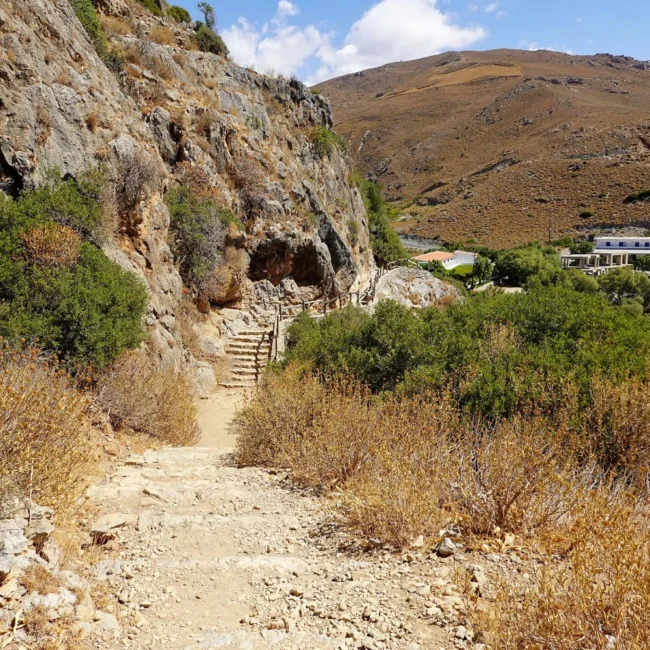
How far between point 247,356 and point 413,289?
14526 mm

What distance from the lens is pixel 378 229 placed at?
31.1 meters

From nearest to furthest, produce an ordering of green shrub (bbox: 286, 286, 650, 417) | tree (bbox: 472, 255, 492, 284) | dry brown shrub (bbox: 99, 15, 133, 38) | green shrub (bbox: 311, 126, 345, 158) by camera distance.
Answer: green shrub (bbox: 286, 286, 650, 417)
dry brown shrub (bbox: 99, 15, 133, 38)
green shrub (bbox: 311, 126, 345, 158)
tree (bbox: 472, 255, 492, 284)

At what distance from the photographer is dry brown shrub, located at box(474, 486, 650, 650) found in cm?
209

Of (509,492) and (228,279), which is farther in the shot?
(228,279)

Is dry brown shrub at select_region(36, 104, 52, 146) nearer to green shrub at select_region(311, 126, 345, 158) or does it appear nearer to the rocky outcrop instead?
the rocky outcrop

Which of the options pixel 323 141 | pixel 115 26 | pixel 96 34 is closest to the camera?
pixel 96 34

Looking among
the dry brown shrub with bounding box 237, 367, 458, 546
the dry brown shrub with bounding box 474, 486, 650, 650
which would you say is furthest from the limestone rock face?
the dry brown shrub with bounding box 474, 486, 650, 650

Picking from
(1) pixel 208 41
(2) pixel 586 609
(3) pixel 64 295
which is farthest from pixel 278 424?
(1) pixel 208 41

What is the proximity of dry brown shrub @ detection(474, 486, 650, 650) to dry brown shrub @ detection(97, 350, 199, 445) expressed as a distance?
18.9 feet

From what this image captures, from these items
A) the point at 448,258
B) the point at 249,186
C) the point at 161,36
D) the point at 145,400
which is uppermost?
the point at 161,36

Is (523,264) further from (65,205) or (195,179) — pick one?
(65,205)

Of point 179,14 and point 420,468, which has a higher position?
point 179,14

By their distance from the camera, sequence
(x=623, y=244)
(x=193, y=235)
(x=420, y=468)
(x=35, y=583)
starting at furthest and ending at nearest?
1. (x=623, y=244)
2. (x=193, y=235)
3. (x=420, y=468)
4. (x=35, y=583)

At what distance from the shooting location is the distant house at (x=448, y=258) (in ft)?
172
